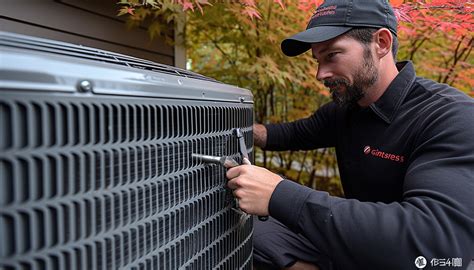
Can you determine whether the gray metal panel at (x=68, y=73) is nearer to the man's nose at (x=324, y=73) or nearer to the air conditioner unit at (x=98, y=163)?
the air conditioner unit at (x=98, y=163)

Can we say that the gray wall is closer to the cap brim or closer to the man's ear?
the cap brim

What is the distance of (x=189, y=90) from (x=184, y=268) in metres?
0.38

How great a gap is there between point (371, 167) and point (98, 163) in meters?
1.04

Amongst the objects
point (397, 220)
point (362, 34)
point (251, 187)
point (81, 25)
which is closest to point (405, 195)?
point (397, 220)

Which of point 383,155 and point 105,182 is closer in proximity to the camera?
point 105,182

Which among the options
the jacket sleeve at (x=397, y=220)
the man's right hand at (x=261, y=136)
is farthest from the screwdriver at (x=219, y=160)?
the man's right hand at (x=261, y=136)

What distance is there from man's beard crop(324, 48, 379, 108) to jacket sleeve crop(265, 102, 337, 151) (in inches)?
14.3

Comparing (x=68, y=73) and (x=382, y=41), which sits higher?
(x=382, y=41)

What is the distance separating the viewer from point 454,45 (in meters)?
2.53

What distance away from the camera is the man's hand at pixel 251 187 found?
0.88 m

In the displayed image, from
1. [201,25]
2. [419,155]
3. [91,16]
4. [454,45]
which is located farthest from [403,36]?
[91,16]

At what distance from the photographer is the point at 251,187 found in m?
0.88

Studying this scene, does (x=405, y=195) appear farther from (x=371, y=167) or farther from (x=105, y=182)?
(x=105, y=182)

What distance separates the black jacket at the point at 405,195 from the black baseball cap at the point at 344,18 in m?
0.24
